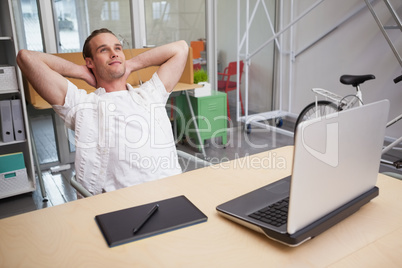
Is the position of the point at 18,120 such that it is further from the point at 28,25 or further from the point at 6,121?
the point at 28,25

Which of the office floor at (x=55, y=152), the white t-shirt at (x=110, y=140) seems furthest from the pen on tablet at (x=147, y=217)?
the office floor at (x=55, y=152)

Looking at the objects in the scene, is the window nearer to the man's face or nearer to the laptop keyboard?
the man's face

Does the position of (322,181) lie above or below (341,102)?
above

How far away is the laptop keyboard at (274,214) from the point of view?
32.8 inches

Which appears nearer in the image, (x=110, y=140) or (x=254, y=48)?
(x=110, y=140)

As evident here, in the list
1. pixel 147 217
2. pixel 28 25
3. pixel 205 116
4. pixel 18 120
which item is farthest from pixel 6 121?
pixel 147 217

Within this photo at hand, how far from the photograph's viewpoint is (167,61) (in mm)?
1649

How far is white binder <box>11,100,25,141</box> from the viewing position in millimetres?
2600

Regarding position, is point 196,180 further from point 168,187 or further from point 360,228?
point 360,228

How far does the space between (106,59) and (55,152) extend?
2.49m

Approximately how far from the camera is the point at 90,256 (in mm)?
788

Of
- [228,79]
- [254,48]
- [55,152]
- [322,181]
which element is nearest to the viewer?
[322,181]

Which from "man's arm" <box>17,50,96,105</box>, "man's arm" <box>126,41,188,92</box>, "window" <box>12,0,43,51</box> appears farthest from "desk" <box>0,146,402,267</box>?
"window" <box>12,0,43,51</box>

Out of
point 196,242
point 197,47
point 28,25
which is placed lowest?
point 196,242
